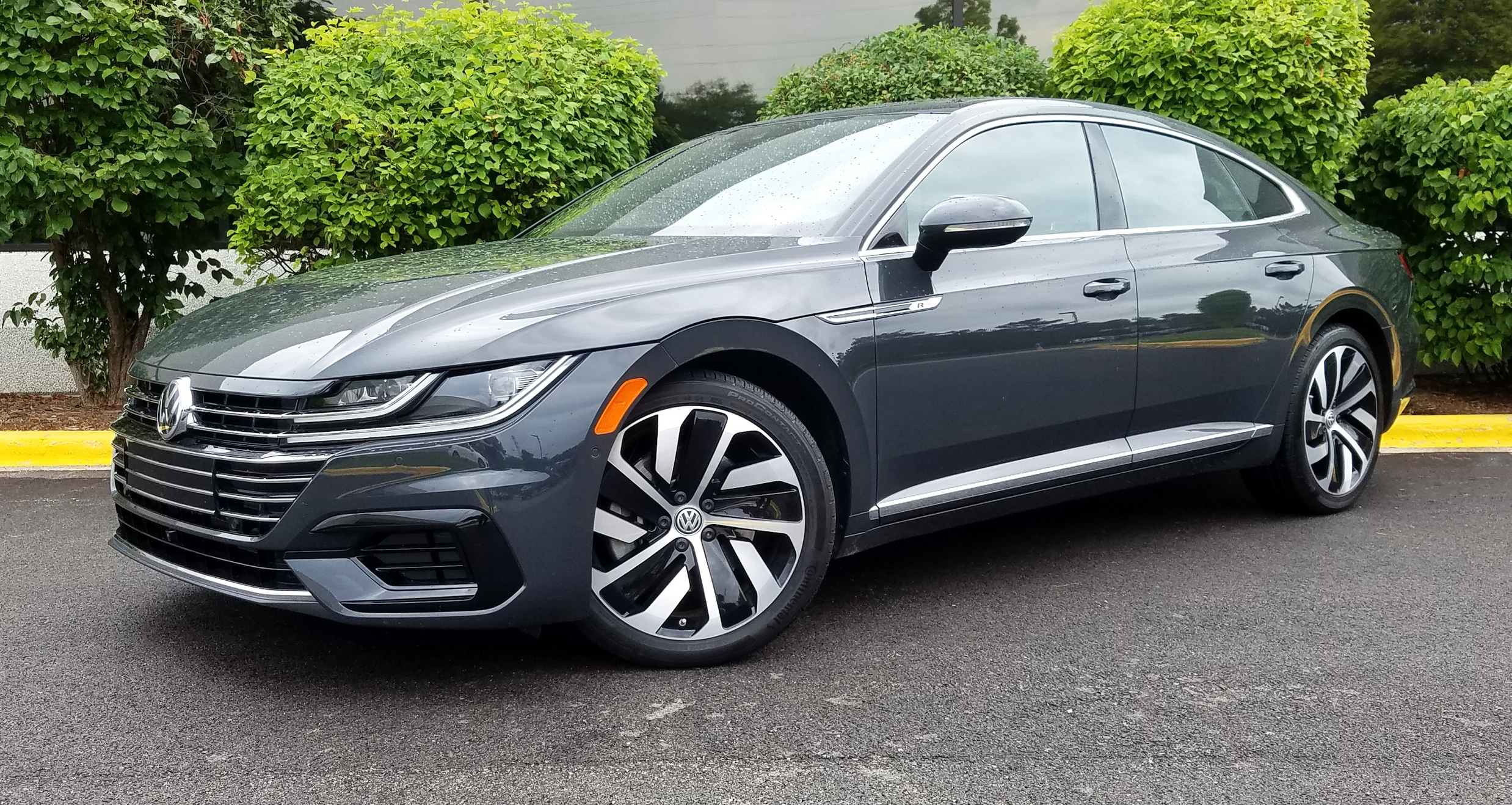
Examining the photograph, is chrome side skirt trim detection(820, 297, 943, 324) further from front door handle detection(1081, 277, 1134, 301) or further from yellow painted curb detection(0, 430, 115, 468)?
yellow painted curb detection(0, 430, 115, 468)

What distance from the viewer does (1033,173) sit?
12.8 ft

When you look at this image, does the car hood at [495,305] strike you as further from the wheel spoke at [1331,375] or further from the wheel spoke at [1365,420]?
the wheel spoke at [1365,420]

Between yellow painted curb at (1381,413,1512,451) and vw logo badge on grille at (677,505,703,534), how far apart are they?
4212 mm

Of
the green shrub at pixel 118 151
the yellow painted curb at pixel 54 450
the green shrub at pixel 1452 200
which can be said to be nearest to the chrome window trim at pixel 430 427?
the yellow painted curb at pixel 54 450

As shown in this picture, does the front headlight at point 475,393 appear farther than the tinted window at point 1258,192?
No

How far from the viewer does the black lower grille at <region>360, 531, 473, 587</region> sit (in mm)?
2746

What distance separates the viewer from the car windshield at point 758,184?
3584mm

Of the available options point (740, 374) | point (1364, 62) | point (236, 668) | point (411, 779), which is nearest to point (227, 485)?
point (236, 668)

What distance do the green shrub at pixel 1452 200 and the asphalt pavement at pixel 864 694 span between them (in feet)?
9.03

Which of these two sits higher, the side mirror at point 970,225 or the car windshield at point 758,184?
the car windshield at point 758,184

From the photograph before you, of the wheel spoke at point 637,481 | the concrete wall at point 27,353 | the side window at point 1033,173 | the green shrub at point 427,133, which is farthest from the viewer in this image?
the concrete wall at point 27,353

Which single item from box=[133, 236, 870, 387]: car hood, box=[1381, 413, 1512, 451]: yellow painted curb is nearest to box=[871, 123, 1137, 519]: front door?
box=[133, 236, 870, 387]: car hood

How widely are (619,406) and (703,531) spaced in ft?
1.34

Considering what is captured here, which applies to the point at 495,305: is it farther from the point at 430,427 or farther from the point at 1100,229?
the point at 1100,229
